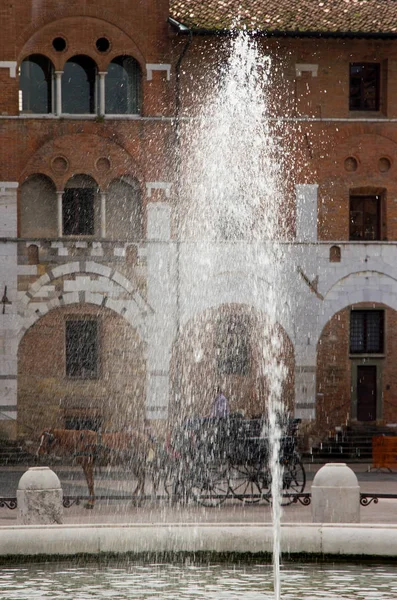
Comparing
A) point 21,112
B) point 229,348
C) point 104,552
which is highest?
point 21,112

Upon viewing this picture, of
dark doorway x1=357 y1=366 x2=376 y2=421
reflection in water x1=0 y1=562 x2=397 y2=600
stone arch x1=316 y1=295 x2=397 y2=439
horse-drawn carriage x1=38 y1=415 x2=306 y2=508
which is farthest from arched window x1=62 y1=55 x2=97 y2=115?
reflection in water x1=0 y1=562 x2=397 y2=600

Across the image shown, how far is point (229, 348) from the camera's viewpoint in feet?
98.6

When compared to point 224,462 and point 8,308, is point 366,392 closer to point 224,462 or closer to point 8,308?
point 8,308

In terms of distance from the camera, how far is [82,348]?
29625mm

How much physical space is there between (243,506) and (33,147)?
42.4ft

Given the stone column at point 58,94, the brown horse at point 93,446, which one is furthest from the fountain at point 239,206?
the brown horse at point 93,446

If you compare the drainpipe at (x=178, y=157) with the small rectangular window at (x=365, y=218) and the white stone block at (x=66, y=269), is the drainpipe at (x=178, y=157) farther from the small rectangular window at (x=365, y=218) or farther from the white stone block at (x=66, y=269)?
the small rectangular window at (x=365, y=218)

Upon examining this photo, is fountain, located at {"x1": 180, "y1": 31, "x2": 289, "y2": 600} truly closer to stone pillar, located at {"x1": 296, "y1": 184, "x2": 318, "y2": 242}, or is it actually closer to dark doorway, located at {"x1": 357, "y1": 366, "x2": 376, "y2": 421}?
stone pillar, located at {"x1": 296, "y1": 184, "x2": 318, "y2": 242}

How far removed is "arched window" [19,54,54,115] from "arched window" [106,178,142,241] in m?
2.16

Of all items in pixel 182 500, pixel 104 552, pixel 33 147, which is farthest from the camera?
pixel 33 147

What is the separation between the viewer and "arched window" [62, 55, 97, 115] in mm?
29703

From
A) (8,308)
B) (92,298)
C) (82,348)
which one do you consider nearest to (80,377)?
(82,348)

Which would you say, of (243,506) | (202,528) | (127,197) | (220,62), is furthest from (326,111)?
(202,528)

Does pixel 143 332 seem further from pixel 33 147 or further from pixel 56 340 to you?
pixel 33 147
